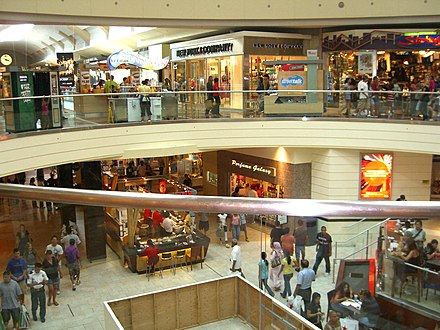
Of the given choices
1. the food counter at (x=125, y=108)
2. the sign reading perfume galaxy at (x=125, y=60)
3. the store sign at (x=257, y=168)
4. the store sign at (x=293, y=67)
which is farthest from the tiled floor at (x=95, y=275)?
the store sign at (x=257, y=168)

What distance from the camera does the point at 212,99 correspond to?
718 inches

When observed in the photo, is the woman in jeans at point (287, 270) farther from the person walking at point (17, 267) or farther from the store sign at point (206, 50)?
the store sign at point (206, 50)

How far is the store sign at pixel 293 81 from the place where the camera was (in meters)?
18.1

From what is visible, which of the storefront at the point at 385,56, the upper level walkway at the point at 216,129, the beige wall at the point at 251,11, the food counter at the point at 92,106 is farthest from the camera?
the storefront at the point at 385,56

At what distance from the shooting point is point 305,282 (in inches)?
72.6

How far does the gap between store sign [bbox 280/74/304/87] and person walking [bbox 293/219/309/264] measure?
16.8 metres

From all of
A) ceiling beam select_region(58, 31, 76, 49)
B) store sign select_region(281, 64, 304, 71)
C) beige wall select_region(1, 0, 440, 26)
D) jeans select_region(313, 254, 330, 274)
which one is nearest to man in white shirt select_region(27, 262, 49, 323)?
jeans select_region(313, 254, 330, 274)

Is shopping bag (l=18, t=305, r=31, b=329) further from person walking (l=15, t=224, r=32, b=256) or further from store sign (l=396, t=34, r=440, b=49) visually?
store sign (l=396, t=34, r=440, b=49)

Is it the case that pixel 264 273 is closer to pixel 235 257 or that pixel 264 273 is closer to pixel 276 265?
pixel 276 265

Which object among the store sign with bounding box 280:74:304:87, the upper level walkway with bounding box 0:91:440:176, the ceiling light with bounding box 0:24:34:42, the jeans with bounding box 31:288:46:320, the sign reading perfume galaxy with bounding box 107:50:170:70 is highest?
the ceiling light with bounding box 0:24:34:42

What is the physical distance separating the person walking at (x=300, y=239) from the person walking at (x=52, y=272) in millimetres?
852

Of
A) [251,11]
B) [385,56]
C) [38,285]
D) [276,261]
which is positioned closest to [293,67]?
[251,11]

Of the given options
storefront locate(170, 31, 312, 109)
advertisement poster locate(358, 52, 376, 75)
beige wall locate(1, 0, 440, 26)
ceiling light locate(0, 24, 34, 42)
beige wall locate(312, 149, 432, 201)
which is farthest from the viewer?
storefront locate(170, 31, 312, 109)

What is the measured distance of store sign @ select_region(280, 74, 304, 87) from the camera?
18125 mm
